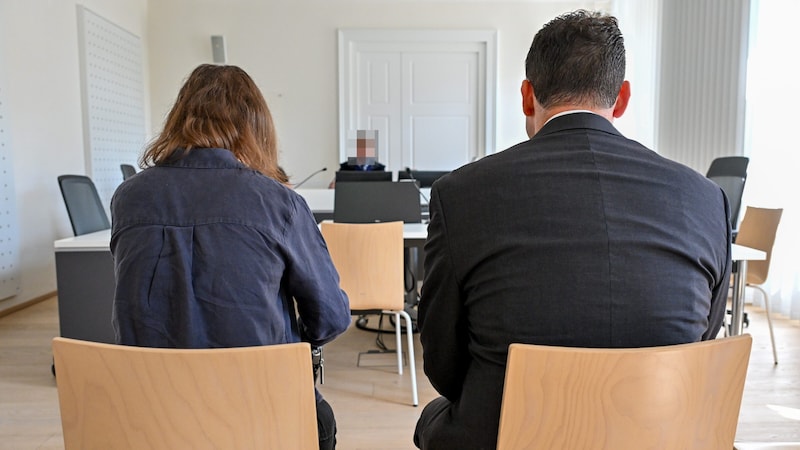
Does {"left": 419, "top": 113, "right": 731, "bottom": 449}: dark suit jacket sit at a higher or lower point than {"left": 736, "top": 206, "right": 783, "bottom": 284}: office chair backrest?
higher

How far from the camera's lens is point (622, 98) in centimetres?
100

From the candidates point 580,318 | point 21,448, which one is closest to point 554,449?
point 580,318

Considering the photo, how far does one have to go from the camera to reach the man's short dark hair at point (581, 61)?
0.94m

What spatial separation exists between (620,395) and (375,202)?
2.14m

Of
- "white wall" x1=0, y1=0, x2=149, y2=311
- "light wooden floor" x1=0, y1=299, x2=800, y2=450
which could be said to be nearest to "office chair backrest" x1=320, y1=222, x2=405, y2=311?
"light wooden floor" x1=0, y1=299, x2=800, y2=450

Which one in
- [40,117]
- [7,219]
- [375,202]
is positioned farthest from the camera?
[40,117]

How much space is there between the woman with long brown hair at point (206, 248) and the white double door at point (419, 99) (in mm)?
5652

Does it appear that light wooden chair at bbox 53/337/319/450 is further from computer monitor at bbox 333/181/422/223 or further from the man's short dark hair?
computer monitor at bbox 333/181/422/223

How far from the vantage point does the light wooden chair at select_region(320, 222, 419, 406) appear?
2.29 metres

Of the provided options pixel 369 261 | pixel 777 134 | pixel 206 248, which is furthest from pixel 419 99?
pixel 206 248

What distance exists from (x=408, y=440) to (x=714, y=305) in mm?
1321

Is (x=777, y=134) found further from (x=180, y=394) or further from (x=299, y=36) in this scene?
(x=299, y=36)

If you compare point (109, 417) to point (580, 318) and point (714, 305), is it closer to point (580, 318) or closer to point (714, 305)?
point (580, 318)

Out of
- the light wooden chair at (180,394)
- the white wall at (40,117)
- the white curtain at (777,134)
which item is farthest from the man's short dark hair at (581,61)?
the white wall at (40,117)
